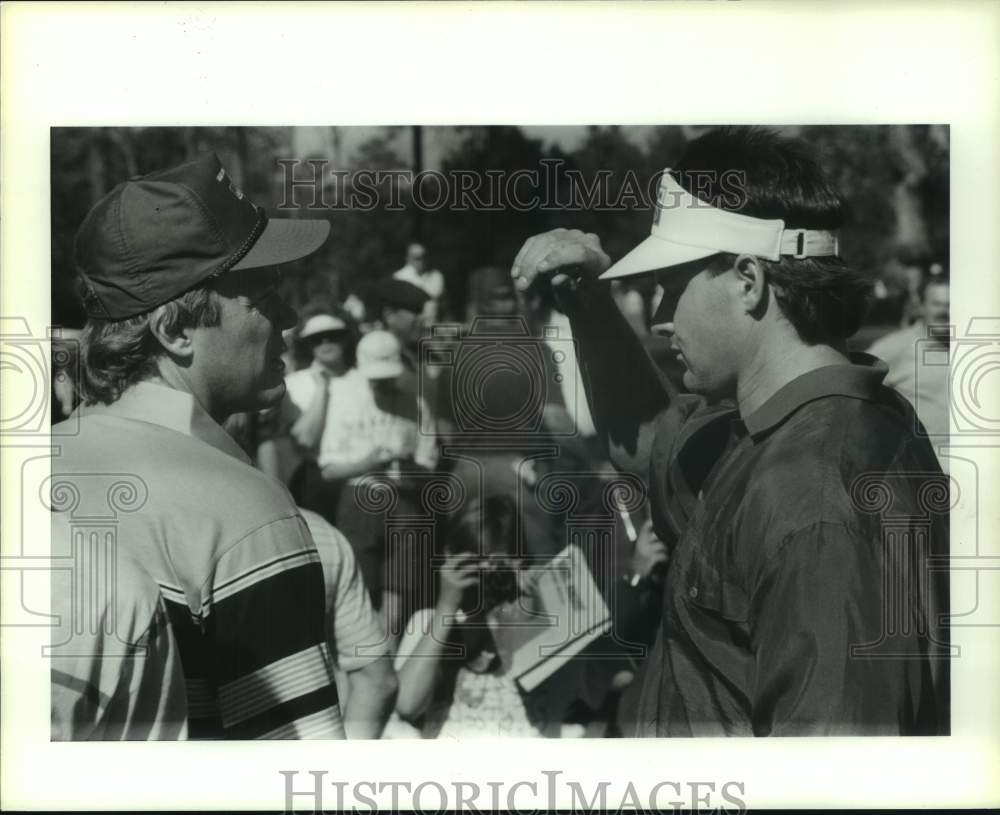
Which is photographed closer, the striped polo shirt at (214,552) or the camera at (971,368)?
the striped polo shirt at (214,552)

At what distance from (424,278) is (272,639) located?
1.44 metres

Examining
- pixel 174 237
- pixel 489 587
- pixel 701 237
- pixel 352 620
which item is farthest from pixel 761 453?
pixel 174 237

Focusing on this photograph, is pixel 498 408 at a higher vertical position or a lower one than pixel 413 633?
higher

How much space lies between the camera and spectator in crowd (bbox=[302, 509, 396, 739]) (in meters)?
4.47

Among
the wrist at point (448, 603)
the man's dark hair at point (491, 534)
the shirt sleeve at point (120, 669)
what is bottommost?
the shirt sleeve at point (120, 669)

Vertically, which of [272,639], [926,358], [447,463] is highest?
[926,358]

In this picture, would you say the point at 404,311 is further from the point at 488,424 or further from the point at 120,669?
the point at 120,669

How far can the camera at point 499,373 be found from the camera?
176 inches

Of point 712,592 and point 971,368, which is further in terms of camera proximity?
point 971,368

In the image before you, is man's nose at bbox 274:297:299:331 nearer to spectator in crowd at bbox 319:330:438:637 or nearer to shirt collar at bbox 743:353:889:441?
spectator in crowd at bbox 319:330:438:637

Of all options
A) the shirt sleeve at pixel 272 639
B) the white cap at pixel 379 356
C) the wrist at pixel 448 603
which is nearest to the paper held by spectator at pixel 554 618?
the wrist at pixel 448 603

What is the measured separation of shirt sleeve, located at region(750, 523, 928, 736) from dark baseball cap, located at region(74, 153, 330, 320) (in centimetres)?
213

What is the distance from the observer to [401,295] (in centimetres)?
445

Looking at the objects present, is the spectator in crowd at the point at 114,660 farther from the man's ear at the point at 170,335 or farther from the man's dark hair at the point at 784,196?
the man's dark hair at the point at 784,196
